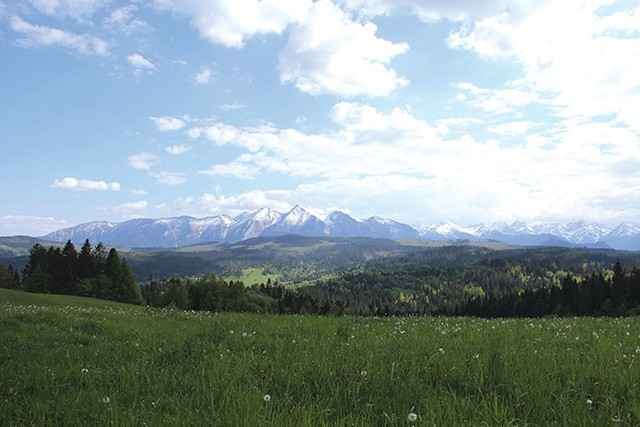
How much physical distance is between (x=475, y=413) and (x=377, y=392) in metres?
1.28

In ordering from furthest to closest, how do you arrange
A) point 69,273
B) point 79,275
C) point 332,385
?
1. point 79,275
2. point 69,273
3. point 332,385

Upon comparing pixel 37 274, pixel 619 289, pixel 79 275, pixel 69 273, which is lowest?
pixel 619 289

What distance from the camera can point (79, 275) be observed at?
3964 inches

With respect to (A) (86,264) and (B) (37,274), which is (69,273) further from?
(B) (37,274)

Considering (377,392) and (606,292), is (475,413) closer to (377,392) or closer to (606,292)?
(377,392)

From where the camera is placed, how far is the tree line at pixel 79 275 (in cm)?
9769

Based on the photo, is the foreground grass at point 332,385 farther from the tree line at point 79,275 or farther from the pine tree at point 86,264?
the pine tree at point 86,264

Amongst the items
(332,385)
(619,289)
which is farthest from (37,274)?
(619,289)

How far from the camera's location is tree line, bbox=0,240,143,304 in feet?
320

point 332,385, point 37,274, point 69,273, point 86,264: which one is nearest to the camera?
point 332,385

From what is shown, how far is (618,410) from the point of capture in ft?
12.8

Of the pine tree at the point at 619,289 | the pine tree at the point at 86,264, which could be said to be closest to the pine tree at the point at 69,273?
the pine tree at the point at 86,264

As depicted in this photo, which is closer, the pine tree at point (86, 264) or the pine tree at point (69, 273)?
the pine tree at point (69, 273)

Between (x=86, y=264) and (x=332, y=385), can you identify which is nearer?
(x=332, y=385)
